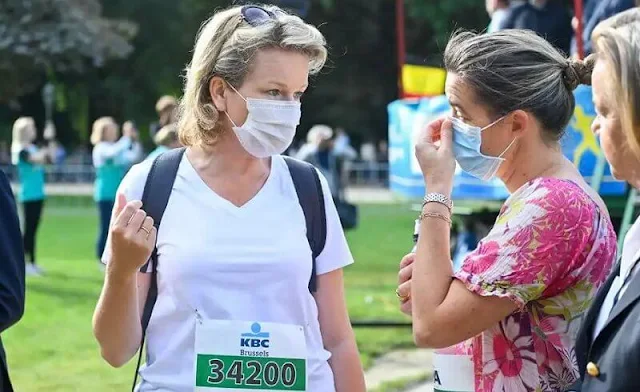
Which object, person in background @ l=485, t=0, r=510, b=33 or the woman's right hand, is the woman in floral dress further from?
person in background @ l=485, t=0, r=510, b=33

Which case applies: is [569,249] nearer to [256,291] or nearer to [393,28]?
[256,291]

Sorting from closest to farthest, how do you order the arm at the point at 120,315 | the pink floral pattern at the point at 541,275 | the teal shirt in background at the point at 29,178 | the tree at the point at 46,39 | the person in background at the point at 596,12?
the pink floral pattern at the point at 541,275 < the arm at the point at 120,315 < the person in background at the point at 596,12 < the teal shirt in background at the point at 29,178 < the tree at the point at 46,39

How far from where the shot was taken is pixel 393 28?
45625 mm

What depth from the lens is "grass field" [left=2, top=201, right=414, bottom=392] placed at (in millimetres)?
7991

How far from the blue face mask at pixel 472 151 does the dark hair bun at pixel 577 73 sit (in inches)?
8.5

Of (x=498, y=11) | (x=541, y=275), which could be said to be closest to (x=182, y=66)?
(x=498, y=11)

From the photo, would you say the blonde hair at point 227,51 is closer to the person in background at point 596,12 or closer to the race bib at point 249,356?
the race bib at point 249,356

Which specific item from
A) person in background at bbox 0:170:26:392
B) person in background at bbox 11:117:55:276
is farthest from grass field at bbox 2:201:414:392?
person in background at bbox 0:170:26:392

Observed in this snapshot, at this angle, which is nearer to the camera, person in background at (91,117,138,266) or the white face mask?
the white face mask

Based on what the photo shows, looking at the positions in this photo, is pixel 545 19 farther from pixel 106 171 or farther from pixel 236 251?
pixel 106 171

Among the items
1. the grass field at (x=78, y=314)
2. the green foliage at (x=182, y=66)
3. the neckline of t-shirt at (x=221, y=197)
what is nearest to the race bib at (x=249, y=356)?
the neckline of t-shirt at (x=221, y=197)

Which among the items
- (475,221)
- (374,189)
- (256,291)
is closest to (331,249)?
(256,291)

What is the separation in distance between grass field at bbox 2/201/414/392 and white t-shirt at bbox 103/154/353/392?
4562 millimetres

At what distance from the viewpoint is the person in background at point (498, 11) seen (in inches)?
337
